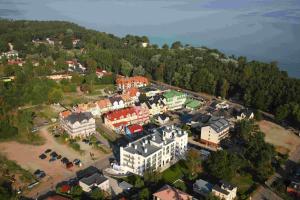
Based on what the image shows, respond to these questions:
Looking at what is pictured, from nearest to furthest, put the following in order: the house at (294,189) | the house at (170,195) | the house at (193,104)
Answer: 1. the house at (170,195)
2. the house at (294,189)
3. the house at (193,104)

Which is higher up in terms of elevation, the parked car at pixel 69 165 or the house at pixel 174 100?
the house at pixel 174 100

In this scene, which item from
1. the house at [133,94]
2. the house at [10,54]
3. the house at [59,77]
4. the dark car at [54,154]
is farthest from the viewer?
the house at [10,54]

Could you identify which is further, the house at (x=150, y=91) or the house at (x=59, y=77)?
the house at (x=59, y=77)

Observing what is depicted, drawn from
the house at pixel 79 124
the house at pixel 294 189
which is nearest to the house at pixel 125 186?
the house at pixel 79 124

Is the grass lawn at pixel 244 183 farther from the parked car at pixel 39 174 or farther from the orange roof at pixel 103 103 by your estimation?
the orange roof at pixel 103 103

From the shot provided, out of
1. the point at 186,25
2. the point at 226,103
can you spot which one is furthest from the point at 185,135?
the point at 186,25

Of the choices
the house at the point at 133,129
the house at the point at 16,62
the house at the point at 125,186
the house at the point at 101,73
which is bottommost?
the house at the point at 125,186
